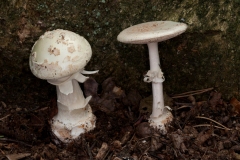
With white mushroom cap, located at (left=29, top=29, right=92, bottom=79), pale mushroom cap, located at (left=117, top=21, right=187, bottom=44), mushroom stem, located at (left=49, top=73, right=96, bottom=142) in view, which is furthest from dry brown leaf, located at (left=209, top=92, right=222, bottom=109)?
white mushroom cap, located at (left=29, top=29, right=92, bottom=79)

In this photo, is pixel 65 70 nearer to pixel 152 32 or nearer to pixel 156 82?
pixel 152 32

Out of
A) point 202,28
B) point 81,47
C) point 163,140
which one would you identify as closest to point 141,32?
point 81,47

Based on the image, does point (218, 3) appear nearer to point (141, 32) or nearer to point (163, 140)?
point (141, 32)

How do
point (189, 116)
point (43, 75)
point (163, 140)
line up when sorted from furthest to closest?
point (189, 116) → point (163, 140) → point (43, 75)

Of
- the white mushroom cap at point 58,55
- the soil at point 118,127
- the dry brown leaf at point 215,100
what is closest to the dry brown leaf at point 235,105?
the soil at point 118,127

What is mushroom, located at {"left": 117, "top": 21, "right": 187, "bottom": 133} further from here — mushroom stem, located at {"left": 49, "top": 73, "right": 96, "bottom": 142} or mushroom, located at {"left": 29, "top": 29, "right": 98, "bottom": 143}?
mushroom stem, located at {"left": 49, "top": 73, "right": 96, "bottom": 142}

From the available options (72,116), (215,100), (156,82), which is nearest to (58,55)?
(72,116)
